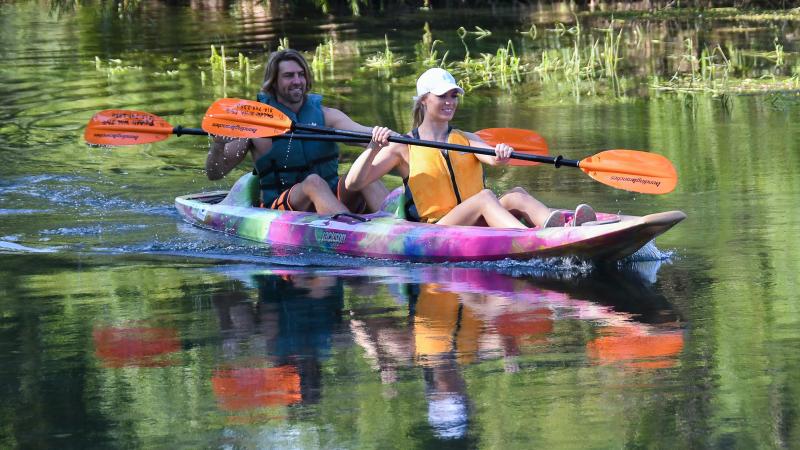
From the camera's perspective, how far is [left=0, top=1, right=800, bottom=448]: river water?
5.32m

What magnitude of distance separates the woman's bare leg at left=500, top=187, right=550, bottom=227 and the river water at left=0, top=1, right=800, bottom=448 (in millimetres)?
292

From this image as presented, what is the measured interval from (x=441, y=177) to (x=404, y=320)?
5.84 ft

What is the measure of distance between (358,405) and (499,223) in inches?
118

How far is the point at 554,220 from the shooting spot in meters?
8.23

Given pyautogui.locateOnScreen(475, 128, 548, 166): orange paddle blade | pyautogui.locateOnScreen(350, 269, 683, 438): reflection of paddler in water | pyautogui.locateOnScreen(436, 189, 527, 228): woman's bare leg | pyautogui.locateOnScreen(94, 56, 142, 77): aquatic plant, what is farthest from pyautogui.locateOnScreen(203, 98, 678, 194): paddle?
pyautogui.locateOnScreen(94, 56, 142, 77): aquatic plant

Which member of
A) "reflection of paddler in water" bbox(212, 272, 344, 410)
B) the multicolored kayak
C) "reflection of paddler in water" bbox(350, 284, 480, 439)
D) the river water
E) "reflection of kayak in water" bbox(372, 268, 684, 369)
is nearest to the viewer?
the river water

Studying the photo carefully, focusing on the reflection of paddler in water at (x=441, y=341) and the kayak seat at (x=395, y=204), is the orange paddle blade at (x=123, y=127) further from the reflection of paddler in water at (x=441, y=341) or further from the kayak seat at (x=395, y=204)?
the reflection of paddler in water at (x=441, y=341)

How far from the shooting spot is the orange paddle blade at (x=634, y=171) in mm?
8445

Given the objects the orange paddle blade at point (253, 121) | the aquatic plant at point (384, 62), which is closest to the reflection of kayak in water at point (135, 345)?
the orange paddle blade at point (253, 121)

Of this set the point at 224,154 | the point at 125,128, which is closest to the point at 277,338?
the point at 224,154

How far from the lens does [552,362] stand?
239 inches

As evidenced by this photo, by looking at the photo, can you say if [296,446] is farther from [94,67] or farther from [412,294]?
[94,67]

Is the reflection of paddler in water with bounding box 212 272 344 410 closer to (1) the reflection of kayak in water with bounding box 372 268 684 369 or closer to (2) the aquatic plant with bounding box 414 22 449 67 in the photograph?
(1) the reflection of kayak in water with bounding box 372 268 684 369

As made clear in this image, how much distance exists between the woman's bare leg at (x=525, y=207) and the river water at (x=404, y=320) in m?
0.29
